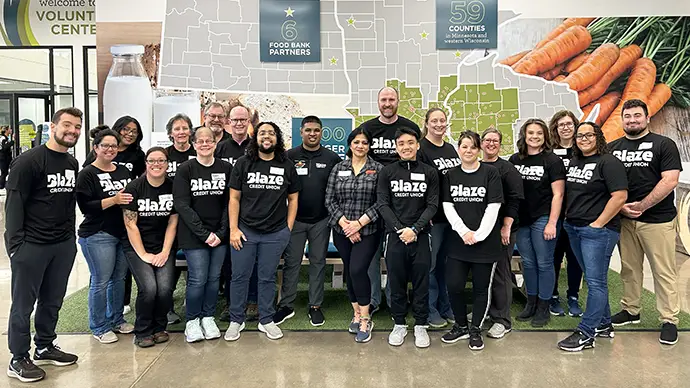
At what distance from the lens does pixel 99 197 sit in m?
3.48

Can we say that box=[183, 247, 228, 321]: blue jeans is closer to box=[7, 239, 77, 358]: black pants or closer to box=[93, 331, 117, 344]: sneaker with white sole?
box=[93, 331, 117, 344]: sneaker with white sole

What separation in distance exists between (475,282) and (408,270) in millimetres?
441

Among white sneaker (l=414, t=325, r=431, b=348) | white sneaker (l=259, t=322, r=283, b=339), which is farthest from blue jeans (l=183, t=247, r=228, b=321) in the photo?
white sneaker (l=414, t=325, r=431, b=348)

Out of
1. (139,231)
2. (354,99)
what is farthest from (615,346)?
(354,99)

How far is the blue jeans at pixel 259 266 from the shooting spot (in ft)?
11.9

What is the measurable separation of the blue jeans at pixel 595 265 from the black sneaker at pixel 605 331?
9.4 inches

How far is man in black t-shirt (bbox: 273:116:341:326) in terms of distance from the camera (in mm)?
3920

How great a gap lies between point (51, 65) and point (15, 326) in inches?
353

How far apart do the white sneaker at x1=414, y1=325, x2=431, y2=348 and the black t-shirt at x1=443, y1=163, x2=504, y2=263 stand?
553mm

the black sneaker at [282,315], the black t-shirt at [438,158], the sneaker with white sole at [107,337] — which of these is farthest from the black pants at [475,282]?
the sneaker with white sole at [107,337]

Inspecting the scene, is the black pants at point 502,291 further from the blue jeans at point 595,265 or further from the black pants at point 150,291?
the black pants at point 150,291

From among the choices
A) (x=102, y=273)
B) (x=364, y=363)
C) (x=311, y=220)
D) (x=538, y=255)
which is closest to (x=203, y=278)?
(x=102, y=273)

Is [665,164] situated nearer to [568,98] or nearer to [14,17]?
[568,98]

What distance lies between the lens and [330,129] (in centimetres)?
600
